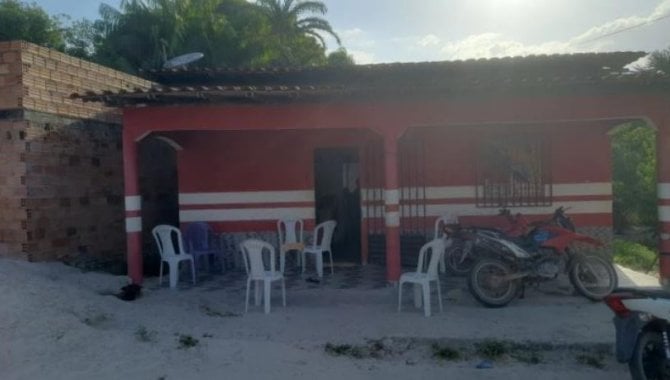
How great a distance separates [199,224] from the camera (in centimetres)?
1051

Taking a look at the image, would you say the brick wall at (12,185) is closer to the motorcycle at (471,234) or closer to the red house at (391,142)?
the red house at (391,142)

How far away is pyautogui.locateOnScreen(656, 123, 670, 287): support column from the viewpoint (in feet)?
27.1

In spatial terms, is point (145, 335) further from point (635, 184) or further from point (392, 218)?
point (635, 184)

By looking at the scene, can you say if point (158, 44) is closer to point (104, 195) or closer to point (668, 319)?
point (104, 195)

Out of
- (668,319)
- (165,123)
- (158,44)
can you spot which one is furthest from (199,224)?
(158,44)

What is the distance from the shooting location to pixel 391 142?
28.2ft

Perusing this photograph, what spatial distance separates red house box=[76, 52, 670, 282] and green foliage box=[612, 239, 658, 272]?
1114 mm

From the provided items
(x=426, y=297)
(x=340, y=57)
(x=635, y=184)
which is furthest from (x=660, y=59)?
(x=340, y=57)

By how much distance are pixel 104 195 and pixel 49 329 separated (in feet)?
13.9

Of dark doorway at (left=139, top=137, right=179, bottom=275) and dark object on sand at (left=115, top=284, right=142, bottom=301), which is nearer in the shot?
dark object on sand at (left=115, top=284, right=142, bottom=301)

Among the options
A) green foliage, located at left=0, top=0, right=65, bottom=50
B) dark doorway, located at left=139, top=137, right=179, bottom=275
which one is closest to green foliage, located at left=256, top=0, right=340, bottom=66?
green foliage, located at left=0, top=0, right=65, bottom=50

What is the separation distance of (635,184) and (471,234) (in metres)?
13.2

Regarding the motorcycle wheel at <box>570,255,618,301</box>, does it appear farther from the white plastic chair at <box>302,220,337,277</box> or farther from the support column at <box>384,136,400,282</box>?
the white plastic chair at <box>302,220,337,277</box>

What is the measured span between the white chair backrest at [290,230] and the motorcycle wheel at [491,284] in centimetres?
388
